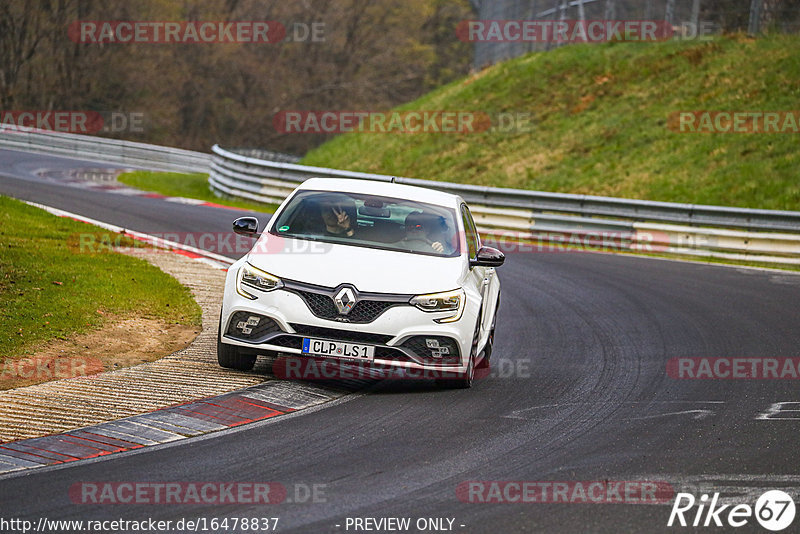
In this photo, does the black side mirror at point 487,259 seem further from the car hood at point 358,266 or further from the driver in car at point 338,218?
the driver in car at point 338,218

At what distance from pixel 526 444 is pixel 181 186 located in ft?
81.0

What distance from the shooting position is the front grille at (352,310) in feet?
25.5

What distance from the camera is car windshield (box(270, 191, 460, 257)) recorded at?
8.83 metres

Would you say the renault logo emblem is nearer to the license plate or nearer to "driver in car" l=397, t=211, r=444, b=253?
the license plate

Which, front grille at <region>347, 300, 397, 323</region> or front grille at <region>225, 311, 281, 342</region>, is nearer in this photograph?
front grille at <region>347, 300, 397, 323</region>

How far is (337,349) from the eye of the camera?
305 inches

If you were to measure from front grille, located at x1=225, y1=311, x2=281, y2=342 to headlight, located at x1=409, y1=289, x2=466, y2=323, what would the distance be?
114 cm

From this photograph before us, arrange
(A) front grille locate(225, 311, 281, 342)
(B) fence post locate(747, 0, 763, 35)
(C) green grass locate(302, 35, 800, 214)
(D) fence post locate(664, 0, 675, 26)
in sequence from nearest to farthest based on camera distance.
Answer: (A) front grille locate(225, 311, 281, 342) < (C) green grass locate(302, 35, 800, 214) < (B) fence post locate(747, 0, 763, 35) < (D) fence post locate(664, 0, 675, 26)

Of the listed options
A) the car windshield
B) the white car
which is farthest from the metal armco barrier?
the white car

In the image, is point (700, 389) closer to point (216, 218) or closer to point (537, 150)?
point (216, 218)

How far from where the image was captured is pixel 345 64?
6097 cm

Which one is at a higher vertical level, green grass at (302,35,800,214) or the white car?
green grass at (302,35,800,214)

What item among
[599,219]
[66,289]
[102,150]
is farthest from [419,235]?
[102,150]

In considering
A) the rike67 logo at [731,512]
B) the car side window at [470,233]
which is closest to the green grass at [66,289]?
the car side window at [470,233]
